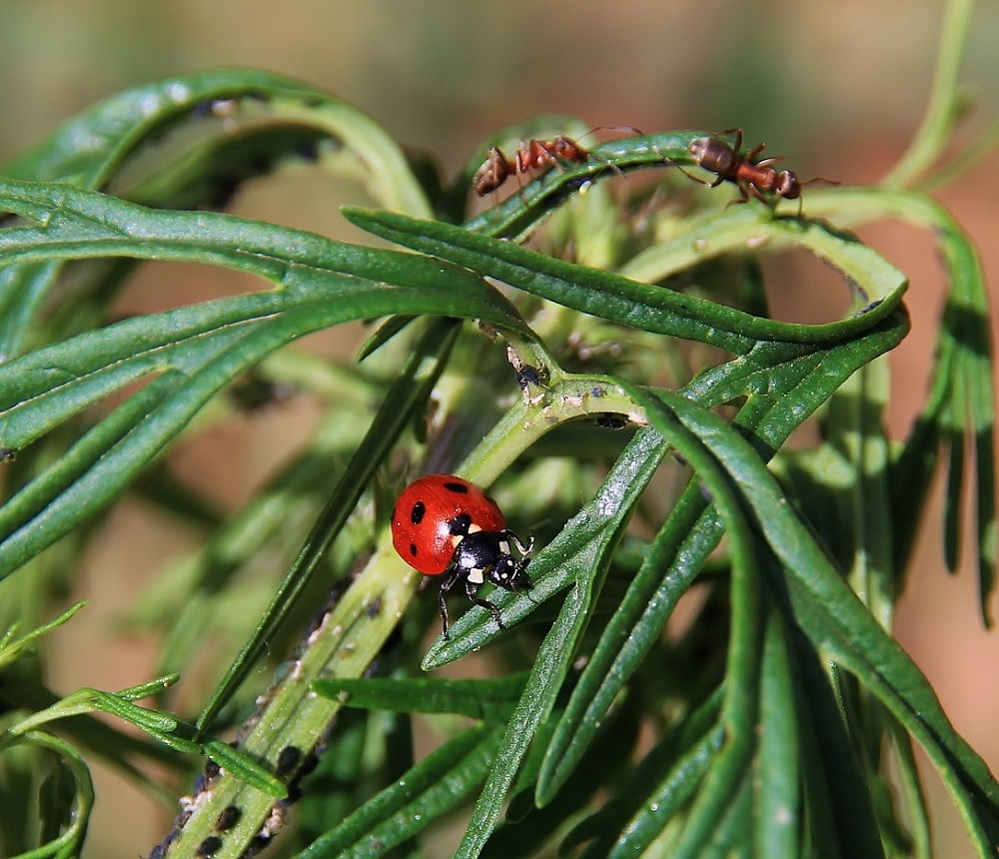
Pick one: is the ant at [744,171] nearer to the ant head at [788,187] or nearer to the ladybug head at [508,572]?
the ant head at [788,187]

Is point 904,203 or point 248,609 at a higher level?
point 904,203

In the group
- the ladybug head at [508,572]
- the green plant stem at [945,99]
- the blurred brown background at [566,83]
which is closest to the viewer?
the ladybug head at [508,572]

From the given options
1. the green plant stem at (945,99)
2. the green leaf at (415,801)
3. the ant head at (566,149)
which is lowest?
the green leaf at (415,801)

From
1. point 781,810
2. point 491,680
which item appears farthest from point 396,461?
point 781,810

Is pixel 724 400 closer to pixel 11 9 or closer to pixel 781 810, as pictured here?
pixel 781 810

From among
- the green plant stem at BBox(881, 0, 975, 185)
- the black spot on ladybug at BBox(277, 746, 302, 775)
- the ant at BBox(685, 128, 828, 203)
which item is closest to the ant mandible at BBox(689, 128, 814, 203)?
the ant at BBox(685, 128, 828, 203)

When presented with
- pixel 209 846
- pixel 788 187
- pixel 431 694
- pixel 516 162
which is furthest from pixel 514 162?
pixel 209 846

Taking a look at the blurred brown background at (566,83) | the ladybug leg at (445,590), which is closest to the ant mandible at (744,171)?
the ladybug leg at (445,590)
